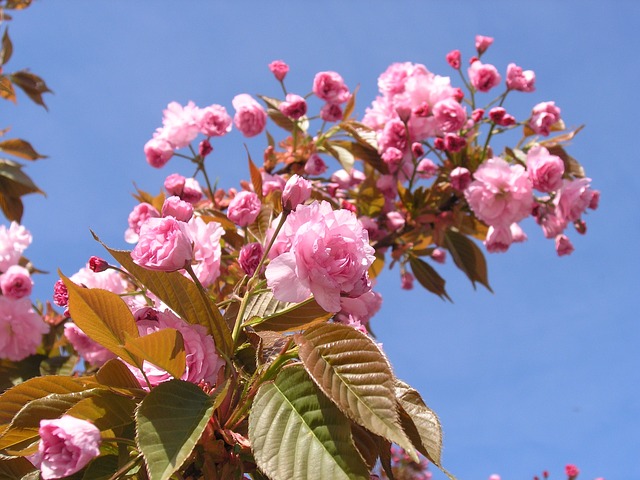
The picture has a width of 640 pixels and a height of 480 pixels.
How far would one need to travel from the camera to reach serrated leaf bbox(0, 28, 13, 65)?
3.35 meters

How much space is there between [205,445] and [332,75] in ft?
6.15

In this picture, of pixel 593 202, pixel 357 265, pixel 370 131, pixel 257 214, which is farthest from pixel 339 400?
pixel 593 202

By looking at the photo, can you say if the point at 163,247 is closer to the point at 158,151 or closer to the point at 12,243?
the point at 158,151

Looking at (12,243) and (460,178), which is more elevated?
(460,178)

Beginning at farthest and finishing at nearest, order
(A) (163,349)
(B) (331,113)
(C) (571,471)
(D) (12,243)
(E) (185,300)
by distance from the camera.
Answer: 1. (C) (571,471)
2. (D) (12,243)
3. (B) (331,113)
4. (E) (185,300)
5. (A) (163,349)

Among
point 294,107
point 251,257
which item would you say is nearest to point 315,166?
point 294,107

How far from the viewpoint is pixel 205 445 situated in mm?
1056

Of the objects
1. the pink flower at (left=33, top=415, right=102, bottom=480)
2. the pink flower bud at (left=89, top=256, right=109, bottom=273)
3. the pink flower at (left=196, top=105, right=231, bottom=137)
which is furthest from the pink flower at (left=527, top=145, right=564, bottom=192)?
the pink flower at (left=33, top=415, right=102, bottom=480)

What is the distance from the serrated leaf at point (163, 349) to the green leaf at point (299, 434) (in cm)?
13

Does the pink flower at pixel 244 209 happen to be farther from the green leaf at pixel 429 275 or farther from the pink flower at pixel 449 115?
the green leaf at pixel 429 275

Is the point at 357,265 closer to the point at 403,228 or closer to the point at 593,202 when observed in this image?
the point at 403,228

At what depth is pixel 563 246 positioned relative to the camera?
266 cm

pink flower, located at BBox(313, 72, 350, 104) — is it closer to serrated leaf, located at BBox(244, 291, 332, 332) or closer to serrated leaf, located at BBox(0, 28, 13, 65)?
serrated leaf, located at BBox(244, 291, 332, 332)

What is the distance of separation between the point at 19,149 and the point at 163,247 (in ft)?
7.50
